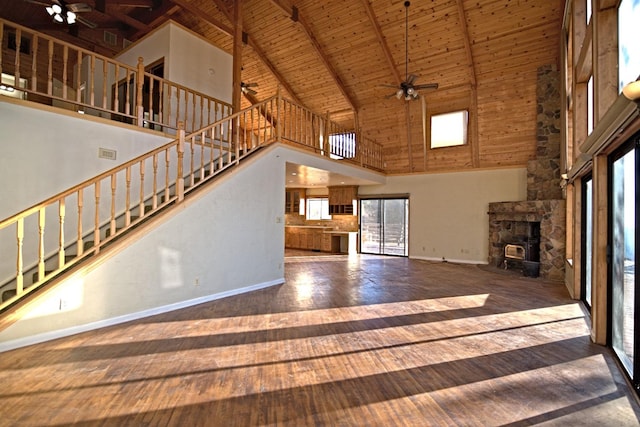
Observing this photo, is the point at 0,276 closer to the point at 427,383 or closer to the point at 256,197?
the point at 256,197

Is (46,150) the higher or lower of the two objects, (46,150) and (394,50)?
the lower

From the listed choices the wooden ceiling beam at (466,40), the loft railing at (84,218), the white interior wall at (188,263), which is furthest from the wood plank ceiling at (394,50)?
the loft railing at (84,218)

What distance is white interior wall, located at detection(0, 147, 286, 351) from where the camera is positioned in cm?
324

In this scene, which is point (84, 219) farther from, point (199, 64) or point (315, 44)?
point (315, 44)

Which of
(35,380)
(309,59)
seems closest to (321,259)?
(309,59)

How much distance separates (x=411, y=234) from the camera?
9711 mm

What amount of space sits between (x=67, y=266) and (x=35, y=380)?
120cm

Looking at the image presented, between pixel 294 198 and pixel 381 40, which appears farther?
pixel 294 198

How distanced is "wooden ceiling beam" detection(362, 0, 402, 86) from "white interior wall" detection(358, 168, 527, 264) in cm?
304

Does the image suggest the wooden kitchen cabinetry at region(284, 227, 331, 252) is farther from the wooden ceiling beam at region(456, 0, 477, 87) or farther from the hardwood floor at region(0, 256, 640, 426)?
the hardwood floor at region(0, 256, 640, 426)

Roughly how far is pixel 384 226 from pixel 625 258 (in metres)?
7.78

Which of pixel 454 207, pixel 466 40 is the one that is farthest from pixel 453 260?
pixel 466 40

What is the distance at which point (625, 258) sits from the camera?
2779 mm

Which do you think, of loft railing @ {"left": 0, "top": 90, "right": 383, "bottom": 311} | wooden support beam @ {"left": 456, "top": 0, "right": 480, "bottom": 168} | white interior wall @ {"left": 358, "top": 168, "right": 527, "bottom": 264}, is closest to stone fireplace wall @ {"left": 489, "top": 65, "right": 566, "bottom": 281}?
white interior wall @ {"left": 358, "top": 168, "right": 527, "bottom": 264}
